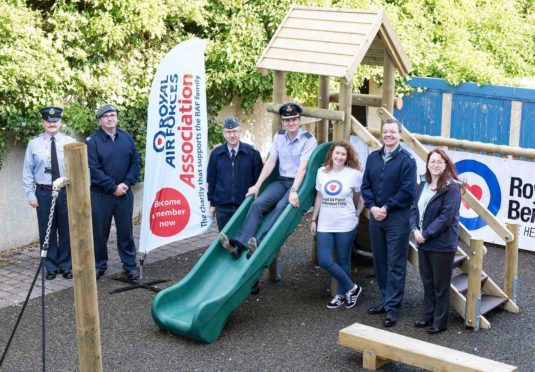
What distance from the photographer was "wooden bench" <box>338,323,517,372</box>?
6.48 meters

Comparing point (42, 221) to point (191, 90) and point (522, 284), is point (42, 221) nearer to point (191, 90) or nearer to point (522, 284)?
point (191, 90)

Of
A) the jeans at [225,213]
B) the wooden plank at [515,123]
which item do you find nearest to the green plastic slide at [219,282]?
the jeans at [225,213]

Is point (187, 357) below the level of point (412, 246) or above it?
below

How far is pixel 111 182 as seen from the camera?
9.05 metres

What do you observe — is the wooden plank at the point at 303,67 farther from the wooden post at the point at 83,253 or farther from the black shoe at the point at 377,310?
the wooden post at the point at 83,253

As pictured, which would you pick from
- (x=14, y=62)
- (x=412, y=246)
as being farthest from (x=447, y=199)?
(x=14, y=62)

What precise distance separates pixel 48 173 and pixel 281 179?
2.49 m

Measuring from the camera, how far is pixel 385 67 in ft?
30.6

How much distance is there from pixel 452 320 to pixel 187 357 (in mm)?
2606

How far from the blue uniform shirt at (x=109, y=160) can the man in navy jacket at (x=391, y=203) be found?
8.77ft

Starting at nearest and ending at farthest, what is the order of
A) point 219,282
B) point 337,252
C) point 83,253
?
point 83,253 → point 219,282 → point 337,252

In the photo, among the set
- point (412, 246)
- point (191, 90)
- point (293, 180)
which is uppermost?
point (191, 90)

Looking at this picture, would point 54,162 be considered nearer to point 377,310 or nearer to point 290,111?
point 290,111

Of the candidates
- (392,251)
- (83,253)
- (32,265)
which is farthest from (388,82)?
(83,253)
